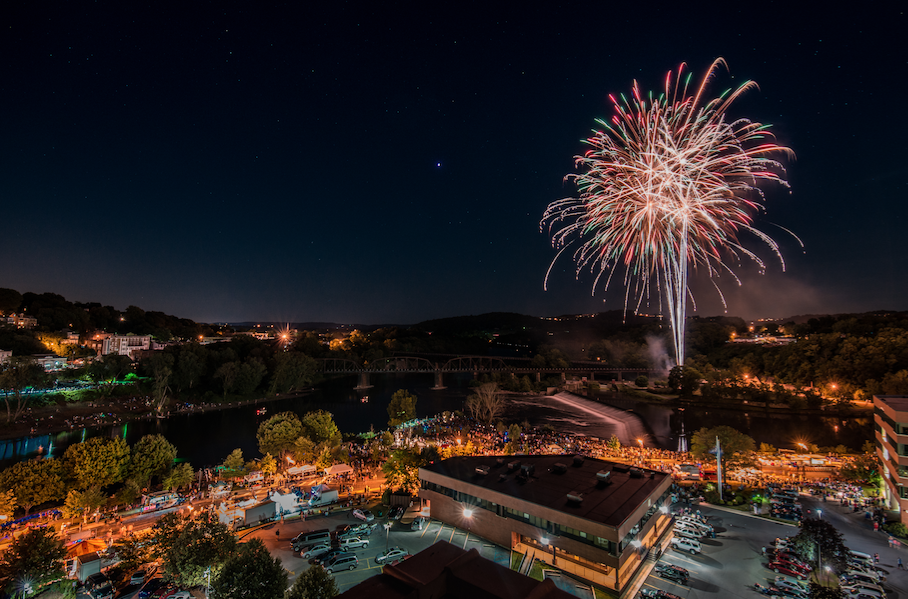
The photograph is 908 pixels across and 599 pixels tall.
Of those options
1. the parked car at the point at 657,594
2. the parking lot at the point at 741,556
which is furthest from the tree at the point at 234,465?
the parking lot at the point at 741,556

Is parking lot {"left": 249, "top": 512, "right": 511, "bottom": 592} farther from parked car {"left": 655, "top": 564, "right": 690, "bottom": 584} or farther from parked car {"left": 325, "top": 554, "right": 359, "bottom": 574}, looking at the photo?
parked car {"left": 655, "top": 564, "right": 690, "bottom": 584}

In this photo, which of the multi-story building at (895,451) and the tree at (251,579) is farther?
the multi-story building at (895,451)

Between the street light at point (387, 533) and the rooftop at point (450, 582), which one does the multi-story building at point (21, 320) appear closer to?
the street light at point (387, 533)

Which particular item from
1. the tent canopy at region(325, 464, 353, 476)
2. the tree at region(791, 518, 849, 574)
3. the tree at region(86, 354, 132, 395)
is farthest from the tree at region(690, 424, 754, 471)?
the tree at region(86, 354, 132, 395)

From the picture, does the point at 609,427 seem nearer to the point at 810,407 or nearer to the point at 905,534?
the point at 810,407

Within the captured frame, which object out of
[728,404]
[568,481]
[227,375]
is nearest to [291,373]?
[227,375]
